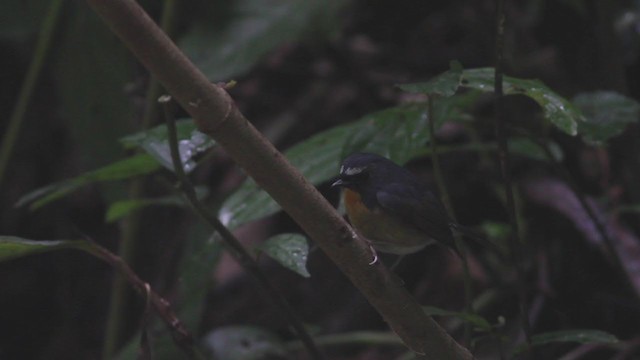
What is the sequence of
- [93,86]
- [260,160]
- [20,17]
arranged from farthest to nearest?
1. [20,17]
2. [93,86]
3. [260,160]

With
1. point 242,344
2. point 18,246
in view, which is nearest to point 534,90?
point 18,246

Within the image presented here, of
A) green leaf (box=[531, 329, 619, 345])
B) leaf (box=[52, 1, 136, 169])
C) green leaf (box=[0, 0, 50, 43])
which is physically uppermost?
green leaf (box=[0, 0, 50, 43])

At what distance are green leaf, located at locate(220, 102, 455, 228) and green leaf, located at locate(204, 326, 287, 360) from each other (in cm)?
48

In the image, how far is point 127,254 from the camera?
259cm

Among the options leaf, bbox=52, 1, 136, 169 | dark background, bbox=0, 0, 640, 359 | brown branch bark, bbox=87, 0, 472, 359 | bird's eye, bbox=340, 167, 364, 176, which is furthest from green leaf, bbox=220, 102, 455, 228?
leaf, bbox=52, 1, 136, 169

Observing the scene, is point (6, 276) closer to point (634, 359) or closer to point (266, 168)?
point (634, 359)

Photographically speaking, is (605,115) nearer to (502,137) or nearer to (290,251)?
(502,137)

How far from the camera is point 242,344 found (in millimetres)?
2203

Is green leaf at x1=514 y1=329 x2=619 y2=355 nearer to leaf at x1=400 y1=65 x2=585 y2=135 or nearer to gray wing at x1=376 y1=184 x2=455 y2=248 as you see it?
gray wing at x1=376 y1=184 x2=455 y2=248

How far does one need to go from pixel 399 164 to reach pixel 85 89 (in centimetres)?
147

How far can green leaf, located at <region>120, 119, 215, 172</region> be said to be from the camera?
62.4 inches

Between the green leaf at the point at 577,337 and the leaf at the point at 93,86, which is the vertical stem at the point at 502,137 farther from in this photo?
the leaf at the point at 93,86

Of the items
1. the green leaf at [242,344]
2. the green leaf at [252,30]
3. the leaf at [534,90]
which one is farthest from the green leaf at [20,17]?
the leaf at [534,90]

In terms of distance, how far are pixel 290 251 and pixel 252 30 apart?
4.53ft
